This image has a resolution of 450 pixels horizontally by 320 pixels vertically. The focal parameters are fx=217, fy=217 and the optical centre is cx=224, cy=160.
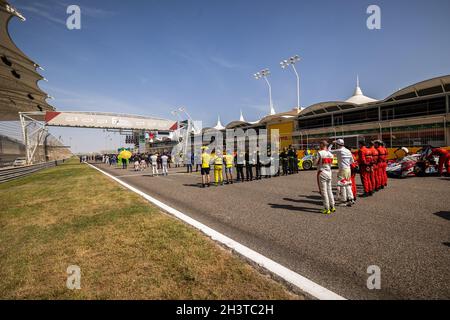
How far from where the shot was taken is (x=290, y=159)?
13250 mm

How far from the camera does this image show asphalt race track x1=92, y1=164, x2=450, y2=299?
93.1 inches

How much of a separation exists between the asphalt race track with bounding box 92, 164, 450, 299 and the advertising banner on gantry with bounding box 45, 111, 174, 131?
29.3m

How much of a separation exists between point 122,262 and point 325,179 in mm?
4415

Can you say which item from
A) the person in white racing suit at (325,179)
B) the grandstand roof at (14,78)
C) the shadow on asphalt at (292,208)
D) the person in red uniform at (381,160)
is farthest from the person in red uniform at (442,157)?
the grandstand roof at (14,78)

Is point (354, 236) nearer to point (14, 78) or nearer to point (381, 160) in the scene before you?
point (381, 160)

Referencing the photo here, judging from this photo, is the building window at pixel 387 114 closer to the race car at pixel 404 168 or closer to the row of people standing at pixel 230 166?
the race car at pixel 404 168

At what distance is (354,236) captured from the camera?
3588 millimetres

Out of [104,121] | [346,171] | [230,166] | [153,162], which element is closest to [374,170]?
[346,171]

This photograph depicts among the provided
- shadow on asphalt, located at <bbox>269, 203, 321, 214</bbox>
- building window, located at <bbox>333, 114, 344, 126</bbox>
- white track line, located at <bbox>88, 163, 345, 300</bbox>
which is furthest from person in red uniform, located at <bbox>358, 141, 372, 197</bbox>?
building window, located at <bbox>333, 114, 344, 126</bbox>

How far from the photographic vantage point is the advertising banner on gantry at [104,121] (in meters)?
27.5
